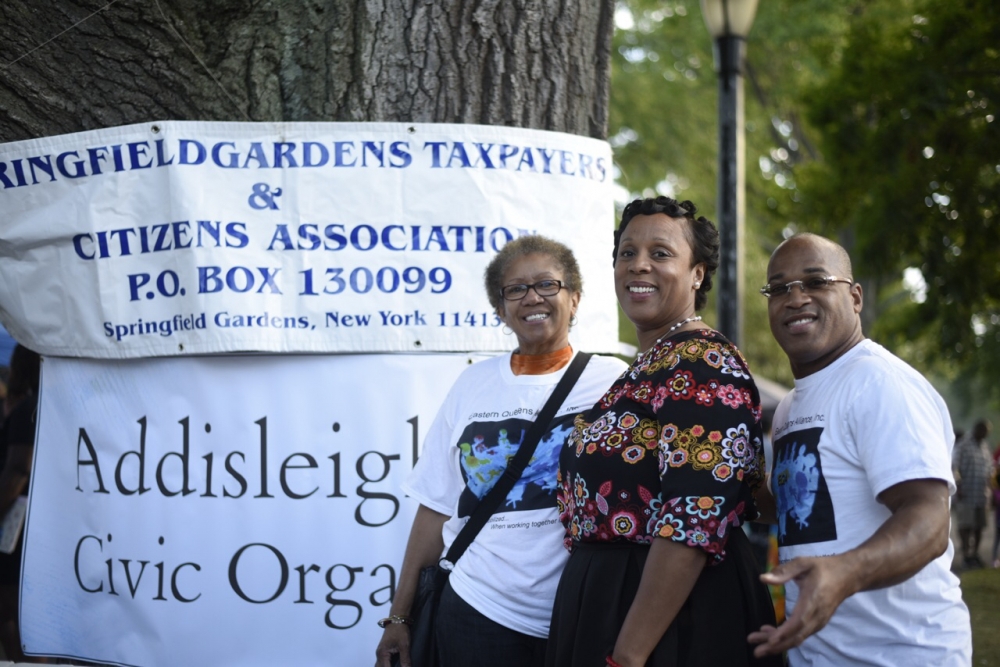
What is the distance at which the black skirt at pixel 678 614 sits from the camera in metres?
2.38

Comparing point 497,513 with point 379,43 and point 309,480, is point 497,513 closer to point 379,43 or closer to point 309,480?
point 309,480

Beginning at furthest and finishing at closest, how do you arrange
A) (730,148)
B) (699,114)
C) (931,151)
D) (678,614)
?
(699,114), (931,151), (730,148), (678,614)

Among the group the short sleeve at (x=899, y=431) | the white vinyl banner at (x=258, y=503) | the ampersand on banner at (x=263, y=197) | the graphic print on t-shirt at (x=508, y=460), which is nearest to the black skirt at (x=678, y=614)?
the graphic print on t-shirt at (x=508, y=460)

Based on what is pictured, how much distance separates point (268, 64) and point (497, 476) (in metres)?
1.85

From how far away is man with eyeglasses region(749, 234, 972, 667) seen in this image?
2.01 m

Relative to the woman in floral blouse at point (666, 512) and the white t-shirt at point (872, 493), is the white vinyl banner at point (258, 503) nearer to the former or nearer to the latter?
the woman in floral blouse at point (666, 512)

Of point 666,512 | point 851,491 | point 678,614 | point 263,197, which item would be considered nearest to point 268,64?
point 263,197

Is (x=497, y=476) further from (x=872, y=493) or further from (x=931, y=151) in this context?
(x=931, y=151)

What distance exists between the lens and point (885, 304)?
22.5 m

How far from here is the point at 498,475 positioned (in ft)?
9.47

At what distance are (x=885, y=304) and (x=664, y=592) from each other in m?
21.7

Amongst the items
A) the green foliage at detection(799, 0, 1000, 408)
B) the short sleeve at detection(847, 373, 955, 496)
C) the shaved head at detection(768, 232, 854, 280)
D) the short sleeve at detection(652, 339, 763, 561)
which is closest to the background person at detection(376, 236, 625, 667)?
the short sleeve at detection(652, 339, 763, 561)

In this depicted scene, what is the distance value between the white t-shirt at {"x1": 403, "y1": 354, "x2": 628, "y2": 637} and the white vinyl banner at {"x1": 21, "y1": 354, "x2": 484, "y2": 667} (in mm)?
602

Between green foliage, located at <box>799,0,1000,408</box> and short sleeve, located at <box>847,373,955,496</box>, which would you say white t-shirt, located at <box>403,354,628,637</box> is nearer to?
short sleeve, located at <box>847,373,955,496</box>
